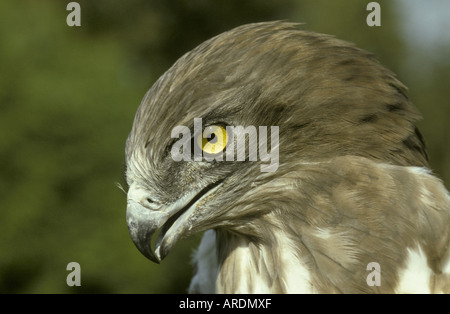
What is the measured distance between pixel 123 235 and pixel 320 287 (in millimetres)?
6743

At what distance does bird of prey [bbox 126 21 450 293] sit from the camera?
7.18 ft

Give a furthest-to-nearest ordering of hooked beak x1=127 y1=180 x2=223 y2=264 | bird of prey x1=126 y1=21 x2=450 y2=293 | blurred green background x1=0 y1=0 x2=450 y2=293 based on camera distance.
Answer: blurred green background x1=0 y1=0 x2=450 y2=293
hooked beak x1=127 y1=180 x2=223 y2=264
bird of prey x1=126 y1=21 x2=450 y2=293

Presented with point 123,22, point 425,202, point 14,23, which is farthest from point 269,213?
point 123,22

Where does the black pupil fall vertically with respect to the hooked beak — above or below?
above

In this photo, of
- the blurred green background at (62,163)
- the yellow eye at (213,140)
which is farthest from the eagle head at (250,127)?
the blurred green background at (62,163)

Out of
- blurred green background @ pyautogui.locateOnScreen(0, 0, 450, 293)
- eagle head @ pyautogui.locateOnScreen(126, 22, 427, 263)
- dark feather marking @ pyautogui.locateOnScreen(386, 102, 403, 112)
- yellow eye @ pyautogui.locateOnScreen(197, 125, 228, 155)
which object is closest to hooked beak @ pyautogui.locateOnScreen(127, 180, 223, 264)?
eagle head @ pyautogui.locateOnScreen(126, 22, 427, 263)

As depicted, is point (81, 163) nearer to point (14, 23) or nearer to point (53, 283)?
point (53, 283)

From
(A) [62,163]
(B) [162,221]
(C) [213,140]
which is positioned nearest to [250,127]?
(C) [213,140]

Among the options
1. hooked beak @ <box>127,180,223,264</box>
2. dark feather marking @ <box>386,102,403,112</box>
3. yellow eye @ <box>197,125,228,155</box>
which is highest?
dark feather marking @ <box>386,102,403,112</box>

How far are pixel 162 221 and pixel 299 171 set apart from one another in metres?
0.57

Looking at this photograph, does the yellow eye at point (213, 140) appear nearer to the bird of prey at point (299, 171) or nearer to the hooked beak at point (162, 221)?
the bird of prey at point (299, 171)

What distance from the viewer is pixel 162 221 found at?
90.6 inches

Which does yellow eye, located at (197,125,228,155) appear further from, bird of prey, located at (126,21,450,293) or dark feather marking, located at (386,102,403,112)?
dark feather marking, located at (386,102,403,112)

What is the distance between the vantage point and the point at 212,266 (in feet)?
9.57
